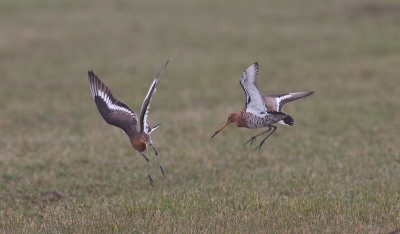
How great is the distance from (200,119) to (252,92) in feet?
22.8

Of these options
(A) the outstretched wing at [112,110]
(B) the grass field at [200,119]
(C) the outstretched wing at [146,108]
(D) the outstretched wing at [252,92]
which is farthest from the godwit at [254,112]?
(A) the outstretched wing at [112,110]

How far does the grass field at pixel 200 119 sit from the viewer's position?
7008 mm

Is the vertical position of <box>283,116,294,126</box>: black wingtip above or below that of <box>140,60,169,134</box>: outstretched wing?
below

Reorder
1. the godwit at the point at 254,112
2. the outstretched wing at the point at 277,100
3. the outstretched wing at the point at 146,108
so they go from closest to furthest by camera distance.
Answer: the outstretched wing at the point at 146,108
the godwit at the point at 254,112
the outstretched wing at the point at 277,100

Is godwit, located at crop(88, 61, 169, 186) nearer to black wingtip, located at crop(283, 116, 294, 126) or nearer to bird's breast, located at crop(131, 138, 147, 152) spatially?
bird's breast, located at crop(131, 138, 147, 152)

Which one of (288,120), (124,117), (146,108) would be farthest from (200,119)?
(146,108)

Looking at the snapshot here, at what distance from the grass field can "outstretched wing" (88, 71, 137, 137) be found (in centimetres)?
102

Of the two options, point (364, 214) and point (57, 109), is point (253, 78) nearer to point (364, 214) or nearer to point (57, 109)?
point (364, 214)

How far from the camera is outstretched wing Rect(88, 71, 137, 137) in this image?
745 cm

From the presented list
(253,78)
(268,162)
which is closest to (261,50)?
(268,162)

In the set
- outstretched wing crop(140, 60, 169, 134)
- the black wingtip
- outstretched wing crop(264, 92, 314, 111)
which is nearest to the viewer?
outstretched wing crop(140, 60, 169, 134)

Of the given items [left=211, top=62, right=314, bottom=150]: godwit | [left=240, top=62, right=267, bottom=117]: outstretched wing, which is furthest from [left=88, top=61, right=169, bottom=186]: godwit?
[left=240, top=62, right=267, bottom=117]: outstretched wing

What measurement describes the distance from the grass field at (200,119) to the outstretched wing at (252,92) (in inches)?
46.6

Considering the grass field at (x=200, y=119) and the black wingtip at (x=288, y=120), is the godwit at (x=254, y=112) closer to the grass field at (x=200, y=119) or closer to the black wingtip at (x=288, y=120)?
the black wingtip at (x=288, y=120)
